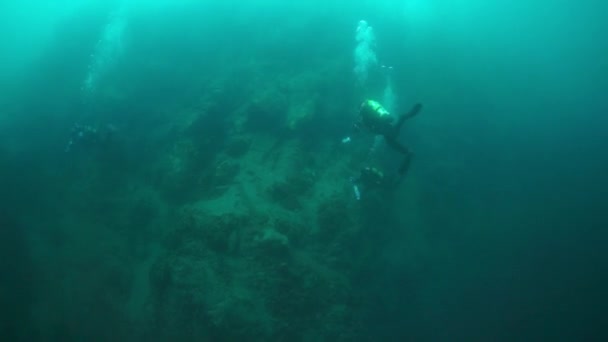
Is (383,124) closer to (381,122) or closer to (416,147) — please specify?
(381,122)

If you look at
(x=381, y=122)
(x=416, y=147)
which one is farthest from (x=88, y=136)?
(x=416, y=147)

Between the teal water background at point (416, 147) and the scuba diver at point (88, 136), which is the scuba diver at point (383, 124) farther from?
the scuba diver at point (88, 136)

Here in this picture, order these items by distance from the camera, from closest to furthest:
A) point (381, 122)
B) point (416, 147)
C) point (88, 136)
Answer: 1. point (381, 122)
2. point (88, 136)
3. point (416, 147)

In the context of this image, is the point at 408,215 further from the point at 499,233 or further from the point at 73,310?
the point at 73,310

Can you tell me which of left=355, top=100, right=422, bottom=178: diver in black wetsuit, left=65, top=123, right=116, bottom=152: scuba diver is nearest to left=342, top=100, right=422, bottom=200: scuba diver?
left=355, top=100, right=422, bottom=178: diver in black wetsuit

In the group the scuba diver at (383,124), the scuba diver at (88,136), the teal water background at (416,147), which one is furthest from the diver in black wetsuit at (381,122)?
the scuba diver at (88,136)

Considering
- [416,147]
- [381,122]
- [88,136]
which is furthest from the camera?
[416,147]

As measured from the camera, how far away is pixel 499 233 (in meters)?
12.5

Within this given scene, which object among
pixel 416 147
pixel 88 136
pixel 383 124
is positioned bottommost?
pixel 383 124

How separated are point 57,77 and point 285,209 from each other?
13.4m

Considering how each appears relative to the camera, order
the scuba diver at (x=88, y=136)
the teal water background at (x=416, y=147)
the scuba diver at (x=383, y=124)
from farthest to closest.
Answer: the scuba diver at (x=88, y=136) → the teal water background at (x=416, y=147) → the scuba diver at (x=383, y=124)

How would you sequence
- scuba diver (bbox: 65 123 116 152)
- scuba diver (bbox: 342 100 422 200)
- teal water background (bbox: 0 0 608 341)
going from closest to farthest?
scuba diver (bbox: 342 100 422 200) < teal water background (bbox: 0 0 608 341) < scuba diver (bbox: 65 123 116 152)

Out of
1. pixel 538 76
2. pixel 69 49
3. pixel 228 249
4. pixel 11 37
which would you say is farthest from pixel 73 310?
pixel 11 37

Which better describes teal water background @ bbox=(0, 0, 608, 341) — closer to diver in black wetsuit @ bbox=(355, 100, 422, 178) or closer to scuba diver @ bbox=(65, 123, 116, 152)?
scuba diver @ bbox=(65, 123, 116, 152)
